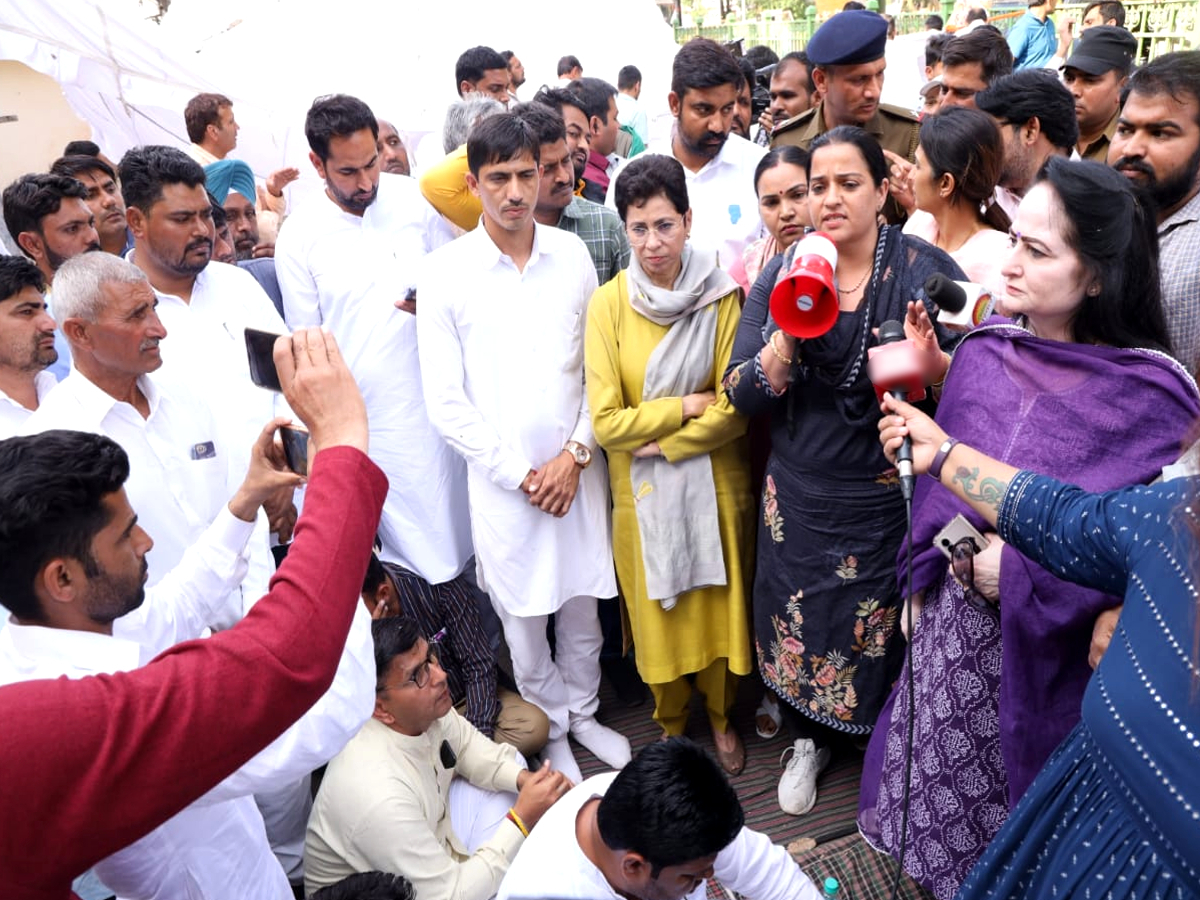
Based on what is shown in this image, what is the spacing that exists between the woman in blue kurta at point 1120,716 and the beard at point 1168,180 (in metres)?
1.33

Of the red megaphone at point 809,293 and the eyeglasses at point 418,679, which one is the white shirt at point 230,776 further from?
the red megaphone at point 809,293

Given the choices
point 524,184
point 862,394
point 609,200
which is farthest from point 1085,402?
point 609,200

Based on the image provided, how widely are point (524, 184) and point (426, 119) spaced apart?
700 cm

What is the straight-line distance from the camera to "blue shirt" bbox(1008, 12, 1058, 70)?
28.7ft

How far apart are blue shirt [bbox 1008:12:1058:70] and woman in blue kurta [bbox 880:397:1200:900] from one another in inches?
340

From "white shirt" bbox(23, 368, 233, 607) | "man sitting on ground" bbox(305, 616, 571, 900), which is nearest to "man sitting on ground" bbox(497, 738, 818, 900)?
"man sitting on ground" bbox(305, 616, 571, 900)

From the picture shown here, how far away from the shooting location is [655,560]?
295 cm

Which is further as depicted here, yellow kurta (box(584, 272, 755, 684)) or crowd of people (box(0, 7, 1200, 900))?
yellow kurta (box(584, 272, 755, 684))

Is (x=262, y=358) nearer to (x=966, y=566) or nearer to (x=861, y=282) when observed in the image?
(x=966, y=566)

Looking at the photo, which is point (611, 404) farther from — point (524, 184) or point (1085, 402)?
point (1085, 402)

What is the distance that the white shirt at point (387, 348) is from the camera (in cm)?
348

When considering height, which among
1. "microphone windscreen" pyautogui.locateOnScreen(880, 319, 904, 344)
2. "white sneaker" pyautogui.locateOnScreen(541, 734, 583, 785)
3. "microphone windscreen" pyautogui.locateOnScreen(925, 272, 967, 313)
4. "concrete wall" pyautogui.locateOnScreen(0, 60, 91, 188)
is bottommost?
"white sneaker" pyautogui.locateOnScreen(541, 734, 583, 785)

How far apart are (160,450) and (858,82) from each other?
9.28ft

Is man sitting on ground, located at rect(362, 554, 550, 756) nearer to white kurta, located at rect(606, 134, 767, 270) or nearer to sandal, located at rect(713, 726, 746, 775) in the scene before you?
sandal, located at rect(713, 726, 746, 775)
